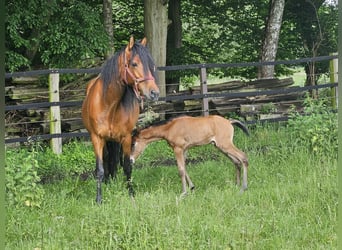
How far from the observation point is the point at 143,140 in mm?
5812

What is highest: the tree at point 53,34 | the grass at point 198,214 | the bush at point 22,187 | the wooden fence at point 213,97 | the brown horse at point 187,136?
the tree at point 53,34

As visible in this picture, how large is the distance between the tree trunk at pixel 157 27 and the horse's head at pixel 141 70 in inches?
232

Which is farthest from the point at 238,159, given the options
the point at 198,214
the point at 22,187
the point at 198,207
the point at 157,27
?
the point at 157,27

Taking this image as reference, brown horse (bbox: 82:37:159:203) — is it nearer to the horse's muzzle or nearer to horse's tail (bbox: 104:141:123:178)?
the horse's muzzle

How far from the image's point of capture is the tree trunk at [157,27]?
11039mm

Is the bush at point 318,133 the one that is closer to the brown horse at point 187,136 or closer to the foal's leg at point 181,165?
the brown horse at point 187,136

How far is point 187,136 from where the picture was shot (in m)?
5.84

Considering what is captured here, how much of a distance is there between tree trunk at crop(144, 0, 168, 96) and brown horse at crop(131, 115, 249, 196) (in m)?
5.00

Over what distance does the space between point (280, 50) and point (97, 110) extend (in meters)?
10.6

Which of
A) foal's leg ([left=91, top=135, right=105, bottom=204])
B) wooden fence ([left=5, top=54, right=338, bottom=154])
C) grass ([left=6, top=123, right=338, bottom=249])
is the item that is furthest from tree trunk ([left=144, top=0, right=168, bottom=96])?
foal's leg ([left=91, top=135, right=105, bottom=204])

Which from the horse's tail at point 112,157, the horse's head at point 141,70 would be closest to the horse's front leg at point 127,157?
the horse's tail at point 112,157

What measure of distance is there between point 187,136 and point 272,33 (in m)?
7.21

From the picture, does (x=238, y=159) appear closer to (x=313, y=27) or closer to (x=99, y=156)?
(x=99, y=156)

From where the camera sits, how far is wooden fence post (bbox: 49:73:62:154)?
27.8ft
